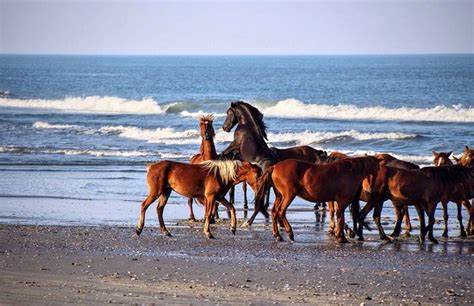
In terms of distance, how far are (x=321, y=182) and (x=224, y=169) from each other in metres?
1.44

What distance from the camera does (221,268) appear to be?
12.0m

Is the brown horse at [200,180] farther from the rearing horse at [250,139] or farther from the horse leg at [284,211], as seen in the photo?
the rearing horse at [250,139]

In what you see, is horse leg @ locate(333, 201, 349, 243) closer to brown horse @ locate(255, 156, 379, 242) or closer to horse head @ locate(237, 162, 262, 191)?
brown horse @ locate(255, 156, 379, 242)

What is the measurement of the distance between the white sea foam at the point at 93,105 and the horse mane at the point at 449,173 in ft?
147

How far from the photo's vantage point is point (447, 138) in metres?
36.0

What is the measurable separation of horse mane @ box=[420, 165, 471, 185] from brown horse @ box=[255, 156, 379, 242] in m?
0.91

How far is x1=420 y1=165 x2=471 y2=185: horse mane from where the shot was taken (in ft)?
48.2

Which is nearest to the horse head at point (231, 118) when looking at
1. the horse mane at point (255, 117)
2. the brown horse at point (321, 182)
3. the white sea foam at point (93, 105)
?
the horse mane at point (255, 117)

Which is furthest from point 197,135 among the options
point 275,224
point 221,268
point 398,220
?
point 221,268

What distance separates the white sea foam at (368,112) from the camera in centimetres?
4800

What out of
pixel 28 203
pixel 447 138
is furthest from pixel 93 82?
pixel 28 203

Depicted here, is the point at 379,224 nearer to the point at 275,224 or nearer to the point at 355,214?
the point at 355,214

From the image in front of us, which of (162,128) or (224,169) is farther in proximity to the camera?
(162,128)

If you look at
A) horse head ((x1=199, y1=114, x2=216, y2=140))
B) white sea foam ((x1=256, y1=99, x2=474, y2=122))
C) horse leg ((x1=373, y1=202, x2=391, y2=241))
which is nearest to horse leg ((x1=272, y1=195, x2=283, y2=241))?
horse leg ((x1=373, y1=202, x2=391, y2=241))
